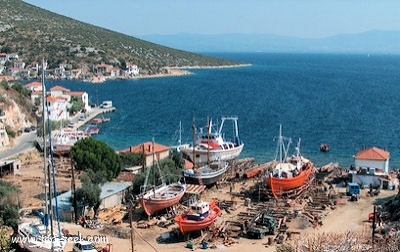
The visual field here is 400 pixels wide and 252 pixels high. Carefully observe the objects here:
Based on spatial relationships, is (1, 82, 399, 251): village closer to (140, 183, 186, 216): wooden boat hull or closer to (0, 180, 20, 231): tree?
(140, 183, 186, 216): wooden boat hull

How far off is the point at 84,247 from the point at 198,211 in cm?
644

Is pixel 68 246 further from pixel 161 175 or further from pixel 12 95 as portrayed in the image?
pixel 12 95

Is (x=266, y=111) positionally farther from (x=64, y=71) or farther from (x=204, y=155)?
(x=64, y=71)

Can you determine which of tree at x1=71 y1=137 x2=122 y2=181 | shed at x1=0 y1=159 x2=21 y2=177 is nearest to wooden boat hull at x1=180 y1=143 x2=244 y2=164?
tree at x1=71 y1=137 x2=122 y2=181

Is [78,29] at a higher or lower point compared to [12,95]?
higher

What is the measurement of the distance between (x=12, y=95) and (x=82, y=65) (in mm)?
86110

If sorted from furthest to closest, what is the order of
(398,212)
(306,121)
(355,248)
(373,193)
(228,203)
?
1. (306,121)
2. (373,193)
3. (228,203)
4. (398,212)
5. (355,248)

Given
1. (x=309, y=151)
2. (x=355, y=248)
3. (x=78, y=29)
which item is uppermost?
(x=78, y=29)

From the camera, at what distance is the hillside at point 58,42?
14412cm

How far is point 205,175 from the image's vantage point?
34.2 m

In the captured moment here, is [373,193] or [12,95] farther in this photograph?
[12,95]

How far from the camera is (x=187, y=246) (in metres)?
23.6

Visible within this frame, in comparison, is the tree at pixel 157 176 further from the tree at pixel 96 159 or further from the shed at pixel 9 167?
the shed at pixel 9 167

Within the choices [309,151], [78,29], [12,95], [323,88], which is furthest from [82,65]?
[309,151]
